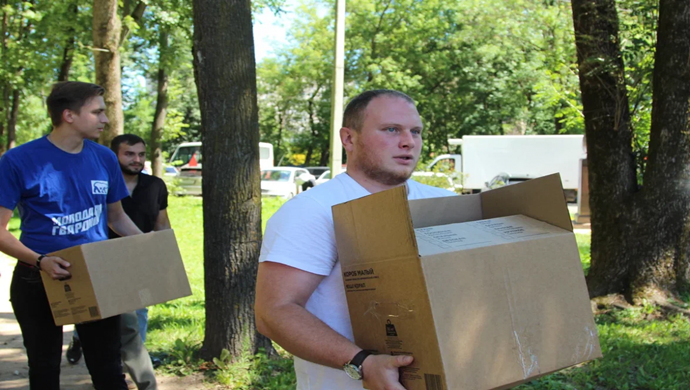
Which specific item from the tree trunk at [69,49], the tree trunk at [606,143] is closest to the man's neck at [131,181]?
the tree trunk at [606,143]

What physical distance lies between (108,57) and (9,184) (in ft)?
24.0

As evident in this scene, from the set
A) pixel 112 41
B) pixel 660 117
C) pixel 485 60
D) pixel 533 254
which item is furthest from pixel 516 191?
pixel 485 60

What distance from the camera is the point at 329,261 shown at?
2.01 metres

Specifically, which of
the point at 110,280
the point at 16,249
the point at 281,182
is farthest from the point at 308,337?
the point at 281,182

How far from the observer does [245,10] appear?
15.1ft

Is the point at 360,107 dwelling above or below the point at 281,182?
above

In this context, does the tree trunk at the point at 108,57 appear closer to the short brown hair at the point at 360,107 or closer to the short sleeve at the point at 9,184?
the short sleeve at the point at 9,184

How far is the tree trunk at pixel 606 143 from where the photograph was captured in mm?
6125

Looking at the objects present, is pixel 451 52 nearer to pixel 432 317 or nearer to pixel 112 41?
pixel 112 41

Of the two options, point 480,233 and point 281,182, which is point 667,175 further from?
point 281,182

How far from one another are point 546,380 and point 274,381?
5.76ft

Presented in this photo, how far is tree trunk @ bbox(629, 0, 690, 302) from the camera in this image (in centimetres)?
573

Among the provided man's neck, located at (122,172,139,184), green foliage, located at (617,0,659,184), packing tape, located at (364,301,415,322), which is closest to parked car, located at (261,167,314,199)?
green foliage, located at (617,0,659,184)

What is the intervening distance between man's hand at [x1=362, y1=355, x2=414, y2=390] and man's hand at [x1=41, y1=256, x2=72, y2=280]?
1869 mm
